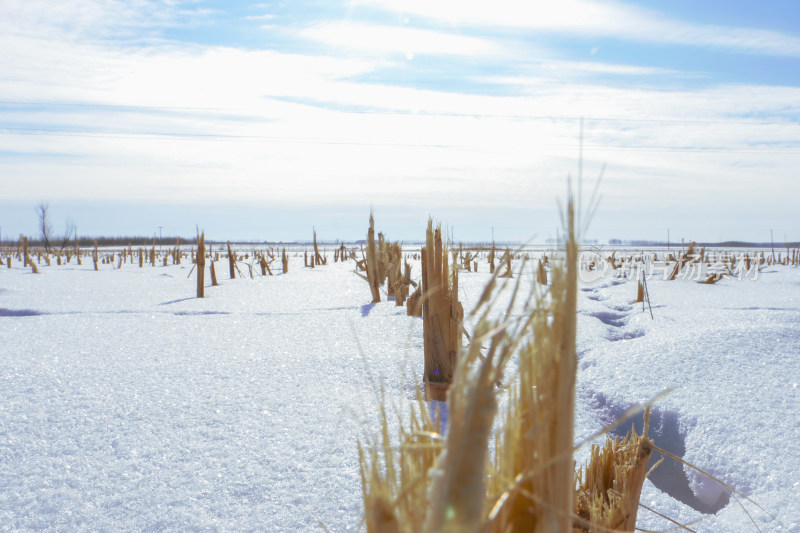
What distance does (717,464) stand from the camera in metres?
2.16

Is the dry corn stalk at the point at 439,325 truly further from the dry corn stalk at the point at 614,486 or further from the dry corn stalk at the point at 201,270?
the dry corn stalk at the point at 201,270

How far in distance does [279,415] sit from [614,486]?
1.50 m

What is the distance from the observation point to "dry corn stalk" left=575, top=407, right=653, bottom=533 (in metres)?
1.49

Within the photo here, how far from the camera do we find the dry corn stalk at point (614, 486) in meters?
1.49

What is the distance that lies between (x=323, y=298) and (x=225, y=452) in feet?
18.0

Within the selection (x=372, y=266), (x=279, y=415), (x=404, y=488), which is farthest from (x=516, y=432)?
(x=372, y=266)

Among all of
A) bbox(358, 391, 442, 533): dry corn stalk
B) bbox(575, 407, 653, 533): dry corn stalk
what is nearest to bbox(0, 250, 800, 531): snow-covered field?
bbox(358, 391, 442, 533): dry corn stalk

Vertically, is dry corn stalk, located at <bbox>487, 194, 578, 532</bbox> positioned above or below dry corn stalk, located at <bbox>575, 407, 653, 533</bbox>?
above

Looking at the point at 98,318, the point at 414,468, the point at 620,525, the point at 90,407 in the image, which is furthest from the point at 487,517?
the point at 98,318

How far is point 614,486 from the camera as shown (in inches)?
63.1

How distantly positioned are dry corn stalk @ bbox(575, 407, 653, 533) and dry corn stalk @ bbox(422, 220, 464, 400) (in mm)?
1058

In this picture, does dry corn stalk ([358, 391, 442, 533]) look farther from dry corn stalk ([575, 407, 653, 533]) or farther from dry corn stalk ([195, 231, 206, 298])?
dry corn stalk ([195, 231, 206, 298])

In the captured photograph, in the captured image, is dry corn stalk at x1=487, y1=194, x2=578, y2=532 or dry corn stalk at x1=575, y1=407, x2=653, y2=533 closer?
dry corn stalk at x1=487, y1=194, x2=578, y2=532

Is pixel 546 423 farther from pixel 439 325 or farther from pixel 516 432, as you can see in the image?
pixel 439 325
